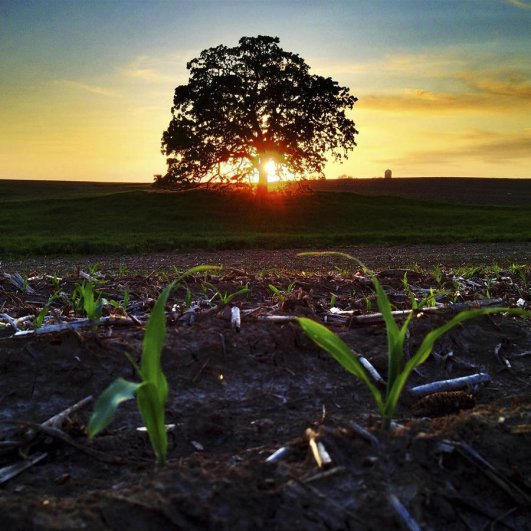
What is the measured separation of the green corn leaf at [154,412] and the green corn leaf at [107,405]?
34 centimetres

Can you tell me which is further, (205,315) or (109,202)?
(109,202)

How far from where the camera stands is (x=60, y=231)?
28.6 metres

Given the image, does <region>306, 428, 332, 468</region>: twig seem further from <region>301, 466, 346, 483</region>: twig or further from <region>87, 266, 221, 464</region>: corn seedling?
<region>87, 266, 221, 464</region>: corn seedling

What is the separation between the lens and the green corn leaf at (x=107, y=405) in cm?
150

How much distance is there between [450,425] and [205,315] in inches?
89.4

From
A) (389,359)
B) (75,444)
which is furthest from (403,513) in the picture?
(75,444)

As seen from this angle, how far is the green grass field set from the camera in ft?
72.2

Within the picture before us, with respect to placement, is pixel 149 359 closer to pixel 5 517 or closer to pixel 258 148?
pixel 5 517

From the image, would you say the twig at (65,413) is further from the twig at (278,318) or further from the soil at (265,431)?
the twig at (278,318)

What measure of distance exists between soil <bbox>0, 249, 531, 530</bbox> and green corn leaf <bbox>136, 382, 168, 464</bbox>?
0.33ft

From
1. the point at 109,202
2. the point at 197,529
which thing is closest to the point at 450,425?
the point at 197,529

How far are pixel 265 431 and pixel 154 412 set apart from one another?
869 mm

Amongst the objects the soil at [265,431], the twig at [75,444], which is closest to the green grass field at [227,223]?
the soil at [265,431]

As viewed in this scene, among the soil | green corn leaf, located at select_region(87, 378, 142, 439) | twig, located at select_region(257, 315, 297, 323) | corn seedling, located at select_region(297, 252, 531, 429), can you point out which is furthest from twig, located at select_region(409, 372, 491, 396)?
green corn leaf, located at select_region(87, 378, 142, 439)
